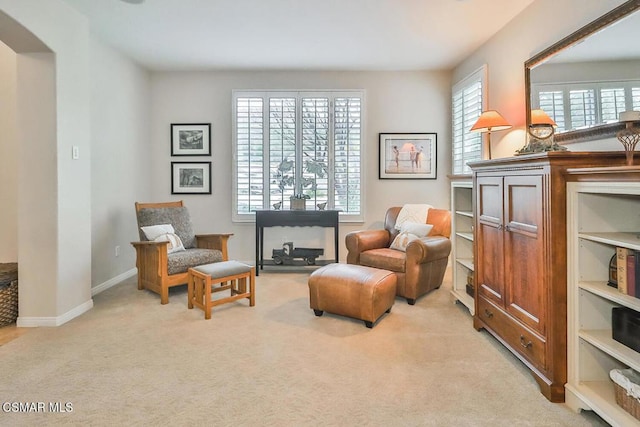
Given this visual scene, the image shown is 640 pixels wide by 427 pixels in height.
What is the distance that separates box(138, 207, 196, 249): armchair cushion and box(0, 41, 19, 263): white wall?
1.11 m

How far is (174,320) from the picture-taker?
313 centimetres

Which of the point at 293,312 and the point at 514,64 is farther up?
the point at 514,64

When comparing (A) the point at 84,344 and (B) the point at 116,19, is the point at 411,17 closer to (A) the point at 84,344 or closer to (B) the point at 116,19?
(B) the point at 116,19

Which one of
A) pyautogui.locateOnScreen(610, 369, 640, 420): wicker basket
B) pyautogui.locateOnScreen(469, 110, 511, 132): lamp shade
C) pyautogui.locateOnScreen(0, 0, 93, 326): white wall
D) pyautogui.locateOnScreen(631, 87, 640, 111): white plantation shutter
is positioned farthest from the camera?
pyautogui.locateOnScreen(469, 110, 511, 132): lamp shade

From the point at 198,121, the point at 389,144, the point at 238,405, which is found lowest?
the point at 238,405

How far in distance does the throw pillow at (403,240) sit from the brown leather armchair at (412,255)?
68mm

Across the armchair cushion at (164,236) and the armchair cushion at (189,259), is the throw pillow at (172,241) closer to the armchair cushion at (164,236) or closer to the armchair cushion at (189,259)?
the armchair cushion at (164,236)

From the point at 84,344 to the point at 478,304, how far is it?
2991 mm

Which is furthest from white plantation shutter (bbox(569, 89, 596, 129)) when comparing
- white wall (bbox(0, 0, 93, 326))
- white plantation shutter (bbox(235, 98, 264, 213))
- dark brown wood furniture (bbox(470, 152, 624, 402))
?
white wall (bbox(0, 0, 93, 326))

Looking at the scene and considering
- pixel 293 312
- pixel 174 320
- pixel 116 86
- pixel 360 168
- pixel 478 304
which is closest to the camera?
pixel 478 304

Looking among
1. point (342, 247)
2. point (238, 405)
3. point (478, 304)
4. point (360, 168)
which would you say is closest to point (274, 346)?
point (238, 405)

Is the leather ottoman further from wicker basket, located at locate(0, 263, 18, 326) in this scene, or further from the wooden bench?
A: wicker basket, located at locate(0, 263, 18, 326)

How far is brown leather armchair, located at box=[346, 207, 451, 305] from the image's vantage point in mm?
3533

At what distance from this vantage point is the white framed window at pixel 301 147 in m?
5.19
